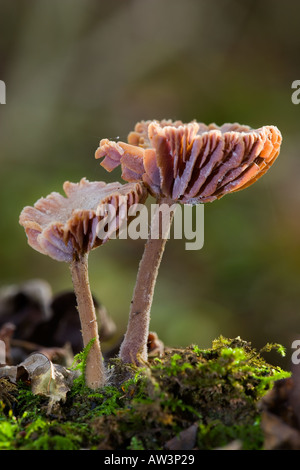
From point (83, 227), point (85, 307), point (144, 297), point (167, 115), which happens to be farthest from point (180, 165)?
point (167, 115)

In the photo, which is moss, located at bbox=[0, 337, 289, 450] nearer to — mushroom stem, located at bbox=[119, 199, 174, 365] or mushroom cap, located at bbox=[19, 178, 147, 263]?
mushroom stem, located at bbox=[119, 199, 174, 365]

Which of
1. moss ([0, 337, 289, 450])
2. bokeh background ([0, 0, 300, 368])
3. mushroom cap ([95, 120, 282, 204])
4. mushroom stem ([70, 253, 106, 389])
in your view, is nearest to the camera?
moss ([0, 337, 289, 450])

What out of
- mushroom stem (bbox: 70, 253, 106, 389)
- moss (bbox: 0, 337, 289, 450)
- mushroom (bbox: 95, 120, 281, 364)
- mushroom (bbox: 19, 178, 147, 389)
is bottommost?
moss (bbox: 0, 337, 289, 450)

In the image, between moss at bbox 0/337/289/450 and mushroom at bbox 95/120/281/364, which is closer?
moss at bbox 0/337/289/450

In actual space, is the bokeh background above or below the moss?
above

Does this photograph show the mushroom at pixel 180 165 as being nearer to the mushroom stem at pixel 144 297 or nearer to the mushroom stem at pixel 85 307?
the mushroom stem at pixel 144 297

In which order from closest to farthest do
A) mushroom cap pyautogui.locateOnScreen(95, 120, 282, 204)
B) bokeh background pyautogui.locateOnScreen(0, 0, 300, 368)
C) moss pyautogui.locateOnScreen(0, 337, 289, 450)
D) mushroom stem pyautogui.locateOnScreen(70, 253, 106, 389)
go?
moss pyautogui.locateOnScreen(0, 337, 289, 450), mushroom cap pyautogui.locateOnScreen(95, 120, 282, 204), mushroom stem pyautogui.locateOnScreen(70, 253, 106, 389), bokeh background pyautogui.locateOnScreen(0, 0, 300, 368)

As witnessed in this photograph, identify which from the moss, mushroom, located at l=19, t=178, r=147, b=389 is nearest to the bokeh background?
mushroom, located at l=19, t=178, r=147, b=389
